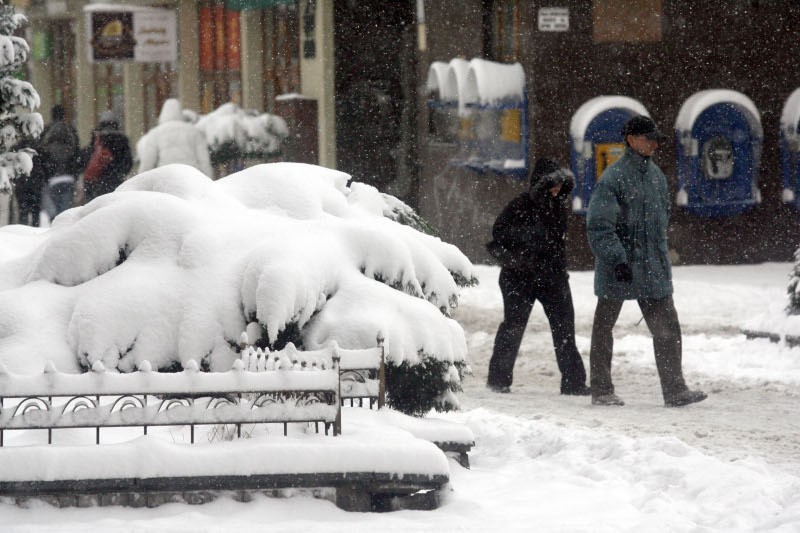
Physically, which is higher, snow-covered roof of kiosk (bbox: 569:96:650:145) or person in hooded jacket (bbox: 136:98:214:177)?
snow-covered roof of kiosk (bbox: 569:96:650:145)

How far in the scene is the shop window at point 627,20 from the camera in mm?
18281

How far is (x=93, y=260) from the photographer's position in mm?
7539

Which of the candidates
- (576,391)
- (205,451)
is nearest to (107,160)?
(576,391)

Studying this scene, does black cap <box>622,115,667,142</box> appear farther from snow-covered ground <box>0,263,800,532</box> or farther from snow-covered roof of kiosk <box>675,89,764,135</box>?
snow-covered roof of kiosk <box>675,89,764,135</box>

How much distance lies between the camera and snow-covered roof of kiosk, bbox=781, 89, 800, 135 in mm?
18609

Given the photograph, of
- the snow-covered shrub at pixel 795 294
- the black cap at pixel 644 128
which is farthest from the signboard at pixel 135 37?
the black cap at pixel 644 128

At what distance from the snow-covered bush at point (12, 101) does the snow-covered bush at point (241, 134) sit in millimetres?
11546

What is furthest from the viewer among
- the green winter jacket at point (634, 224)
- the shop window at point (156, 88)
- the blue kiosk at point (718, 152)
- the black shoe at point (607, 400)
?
the shop window at point (156, 88)

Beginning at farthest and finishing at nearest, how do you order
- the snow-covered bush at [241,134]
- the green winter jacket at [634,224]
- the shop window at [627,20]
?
the snow-covered bush at [241,134], the shop window at [627,20], the green winter jacket at [634,224]

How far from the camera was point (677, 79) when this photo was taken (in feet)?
61.1

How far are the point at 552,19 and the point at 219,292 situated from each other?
11.5 m

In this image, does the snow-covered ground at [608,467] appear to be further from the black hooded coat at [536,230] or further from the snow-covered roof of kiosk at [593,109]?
the snow-covered roof of kiosk at [593,109]

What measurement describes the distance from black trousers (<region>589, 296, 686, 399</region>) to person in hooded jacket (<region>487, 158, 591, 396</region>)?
0.71 meters

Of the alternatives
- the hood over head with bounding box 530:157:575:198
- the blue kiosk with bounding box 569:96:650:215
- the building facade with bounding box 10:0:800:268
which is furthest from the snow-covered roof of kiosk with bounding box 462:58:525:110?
the hood over head with bounding box 530:157:575:198
